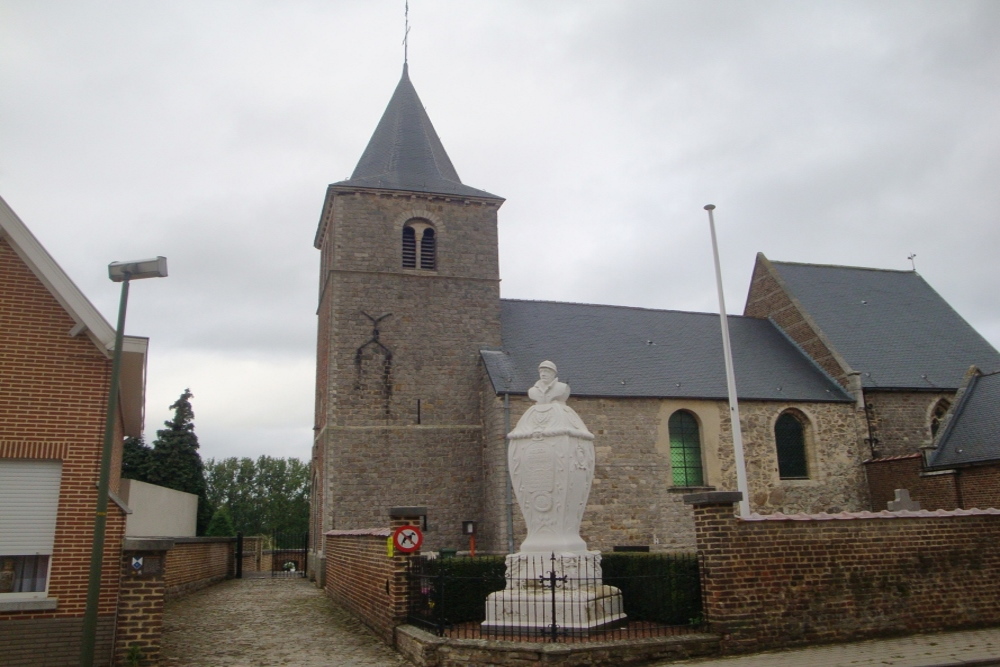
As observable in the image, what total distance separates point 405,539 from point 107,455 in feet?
13.9

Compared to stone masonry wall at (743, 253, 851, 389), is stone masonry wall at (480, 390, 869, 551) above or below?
below

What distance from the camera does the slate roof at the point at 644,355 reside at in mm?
20719

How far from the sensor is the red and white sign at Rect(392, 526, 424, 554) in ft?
34.6

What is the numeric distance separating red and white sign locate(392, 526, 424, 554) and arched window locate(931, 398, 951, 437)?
18.0 meters

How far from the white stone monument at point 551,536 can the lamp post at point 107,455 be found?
4793 mm

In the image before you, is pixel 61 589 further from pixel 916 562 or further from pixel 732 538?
pixel 916 562

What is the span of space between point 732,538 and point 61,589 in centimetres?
835

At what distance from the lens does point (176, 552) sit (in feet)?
56.7

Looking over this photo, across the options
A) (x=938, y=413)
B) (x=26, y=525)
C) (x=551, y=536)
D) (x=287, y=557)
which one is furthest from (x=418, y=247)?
(x=287, y=557)

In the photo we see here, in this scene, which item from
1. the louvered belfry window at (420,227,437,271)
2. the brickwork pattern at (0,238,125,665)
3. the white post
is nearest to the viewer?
the brickwork pattern at (0,238,125,665)

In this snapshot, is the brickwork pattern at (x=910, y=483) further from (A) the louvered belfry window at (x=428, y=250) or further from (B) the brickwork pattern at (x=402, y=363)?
(A) the louvered belfry window at (x=428, y=250)

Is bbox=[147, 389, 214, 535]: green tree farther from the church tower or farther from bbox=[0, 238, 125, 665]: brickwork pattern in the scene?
bbox=[0, 238, 125, 665]: brickwork pattern

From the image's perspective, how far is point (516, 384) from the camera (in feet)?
65.3

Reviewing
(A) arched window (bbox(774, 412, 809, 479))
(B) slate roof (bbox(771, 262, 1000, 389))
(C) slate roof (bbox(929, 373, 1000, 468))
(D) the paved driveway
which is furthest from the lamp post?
(B) slate roof (bbox(771, 262, 1000, 389))
